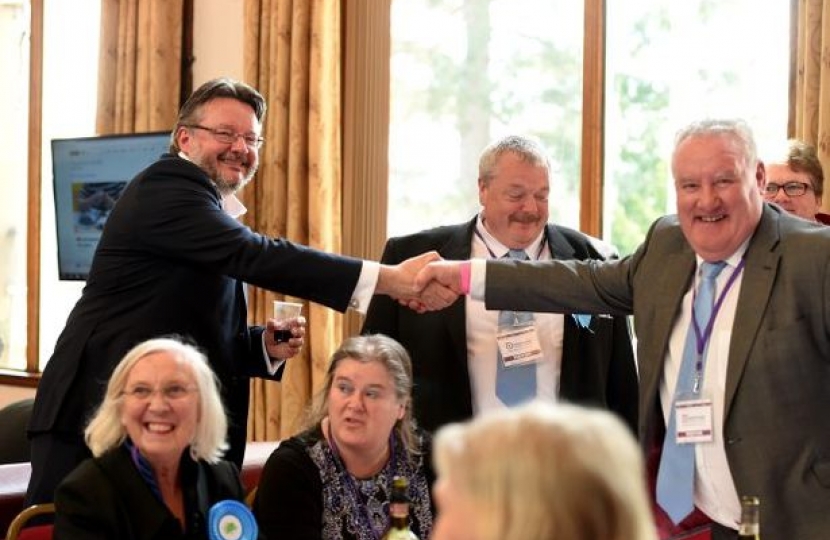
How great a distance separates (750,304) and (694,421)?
29 centimetres

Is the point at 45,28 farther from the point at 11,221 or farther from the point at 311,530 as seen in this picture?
the point at 311,530

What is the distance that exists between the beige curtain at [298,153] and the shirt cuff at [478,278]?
2.64 metres

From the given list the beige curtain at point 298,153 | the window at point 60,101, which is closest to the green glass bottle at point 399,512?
the beige curtain at point 298,153

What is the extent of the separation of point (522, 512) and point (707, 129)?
5.80 ft

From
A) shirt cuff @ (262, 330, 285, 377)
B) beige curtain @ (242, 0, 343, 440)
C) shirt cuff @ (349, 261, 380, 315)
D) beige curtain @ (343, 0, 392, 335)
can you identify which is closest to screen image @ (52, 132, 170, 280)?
beige curtain @ (242, 0, 343, 440)

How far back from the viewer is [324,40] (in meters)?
5.93

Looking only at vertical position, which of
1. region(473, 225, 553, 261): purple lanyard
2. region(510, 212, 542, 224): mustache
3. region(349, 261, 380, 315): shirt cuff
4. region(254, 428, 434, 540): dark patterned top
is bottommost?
region(254, 428, 434, 540): dark patterned top

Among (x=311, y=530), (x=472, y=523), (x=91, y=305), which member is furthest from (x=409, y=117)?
(x=472, y=523)

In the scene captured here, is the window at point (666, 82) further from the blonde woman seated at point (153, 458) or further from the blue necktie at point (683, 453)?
the blonde woman seated at point (153, 458)

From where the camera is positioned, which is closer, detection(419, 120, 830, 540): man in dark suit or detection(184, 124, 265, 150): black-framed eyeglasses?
detection(419, 120, 830, 540): man in dark suit

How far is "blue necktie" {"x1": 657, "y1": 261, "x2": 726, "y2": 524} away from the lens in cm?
272

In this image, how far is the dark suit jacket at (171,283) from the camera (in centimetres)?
332

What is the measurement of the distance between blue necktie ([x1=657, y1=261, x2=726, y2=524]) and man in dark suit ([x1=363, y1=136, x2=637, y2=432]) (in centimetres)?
86

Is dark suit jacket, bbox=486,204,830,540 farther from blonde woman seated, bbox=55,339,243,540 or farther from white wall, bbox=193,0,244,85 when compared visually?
white wall, bbox=193,0,244,85
